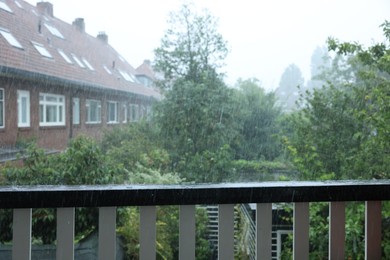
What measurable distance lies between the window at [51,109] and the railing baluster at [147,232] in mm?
1826

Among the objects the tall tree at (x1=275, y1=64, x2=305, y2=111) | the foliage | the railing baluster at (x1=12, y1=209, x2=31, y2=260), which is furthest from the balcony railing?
the tall tree at (x1=275, y1=64, x2=305, y2=111)

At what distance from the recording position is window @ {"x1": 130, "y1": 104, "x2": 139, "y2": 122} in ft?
11.8

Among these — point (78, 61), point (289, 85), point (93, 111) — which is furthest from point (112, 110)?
point (289, 85)

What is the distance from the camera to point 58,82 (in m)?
2.98

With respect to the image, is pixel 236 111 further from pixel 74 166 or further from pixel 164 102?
pixel 74 166

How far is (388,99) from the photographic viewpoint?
2.36 m

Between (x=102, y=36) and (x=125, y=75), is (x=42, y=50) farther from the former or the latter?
(x=125, y=75)

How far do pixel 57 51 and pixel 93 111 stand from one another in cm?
61

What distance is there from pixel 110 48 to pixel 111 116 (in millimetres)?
613

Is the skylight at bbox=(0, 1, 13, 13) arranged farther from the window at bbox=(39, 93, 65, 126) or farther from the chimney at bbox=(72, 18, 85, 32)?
the window at bbox=(39, 93, 65, 126)

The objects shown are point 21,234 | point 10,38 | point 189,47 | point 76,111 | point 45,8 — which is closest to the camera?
point 21,234

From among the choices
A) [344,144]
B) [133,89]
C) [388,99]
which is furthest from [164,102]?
[388,99]

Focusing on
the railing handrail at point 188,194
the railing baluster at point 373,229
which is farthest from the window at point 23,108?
the railing baluster at point 373,229

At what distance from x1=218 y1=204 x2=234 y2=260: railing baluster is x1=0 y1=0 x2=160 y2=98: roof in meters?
1.91
